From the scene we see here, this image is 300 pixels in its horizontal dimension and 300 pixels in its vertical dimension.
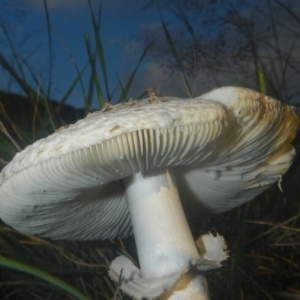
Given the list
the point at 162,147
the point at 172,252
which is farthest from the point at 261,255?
the point at 162,147

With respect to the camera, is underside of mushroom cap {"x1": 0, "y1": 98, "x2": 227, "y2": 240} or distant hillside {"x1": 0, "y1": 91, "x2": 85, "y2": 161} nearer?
underside of mushroom cap {"x1": 0, "y1": 98, "x2": 227, "y2": 240}

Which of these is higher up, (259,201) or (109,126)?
(109,126)

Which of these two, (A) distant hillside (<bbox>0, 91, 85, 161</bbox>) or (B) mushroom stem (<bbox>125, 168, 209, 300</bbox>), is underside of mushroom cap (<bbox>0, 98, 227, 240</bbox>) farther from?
(A) distant hillside (<bbox>0, 91, 85, 161</bbox>)

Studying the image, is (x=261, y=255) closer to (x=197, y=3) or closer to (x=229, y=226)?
(x=229, y=226)

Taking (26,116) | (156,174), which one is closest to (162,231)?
(156,174)

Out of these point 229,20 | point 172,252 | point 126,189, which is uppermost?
point 229,20

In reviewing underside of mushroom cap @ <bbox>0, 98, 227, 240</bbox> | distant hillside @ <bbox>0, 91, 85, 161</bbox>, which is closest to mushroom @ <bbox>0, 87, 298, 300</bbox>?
underside of mushroom cap @ <bbox>0, 98, 227, 240</bbox>

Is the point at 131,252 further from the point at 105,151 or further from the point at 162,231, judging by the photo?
the point at 105,151

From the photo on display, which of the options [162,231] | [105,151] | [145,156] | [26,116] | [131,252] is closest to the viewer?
[105,151]
